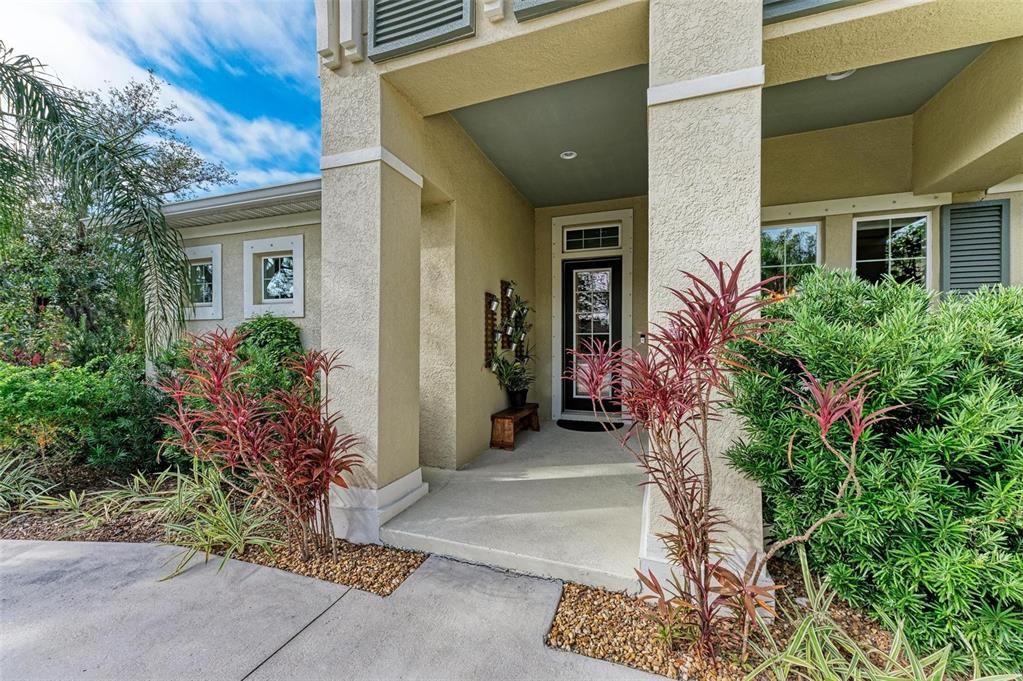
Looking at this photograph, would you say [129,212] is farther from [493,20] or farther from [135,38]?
[135,38]

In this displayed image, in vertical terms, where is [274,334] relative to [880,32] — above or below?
below

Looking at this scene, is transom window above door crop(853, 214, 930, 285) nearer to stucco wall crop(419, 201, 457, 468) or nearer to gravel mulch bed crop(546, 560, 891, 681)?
gravel mulch bed crop(546, 560, 891, 681)

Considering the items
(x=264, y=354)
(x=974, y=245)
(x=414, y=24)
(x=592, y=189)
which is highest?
(x=414, y=24)

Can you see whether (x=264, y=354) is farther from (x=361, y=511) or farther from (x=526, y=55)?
(x=526, y=55)

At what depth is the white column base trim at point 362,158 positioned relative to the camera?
281cm

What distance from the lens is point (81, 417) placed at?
3576mm

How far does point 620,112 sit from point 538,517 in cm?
363

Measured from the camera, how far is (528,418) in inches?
211

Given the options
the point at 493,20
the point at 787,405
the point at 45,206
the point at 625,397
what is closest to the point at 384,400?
the point at 625,397

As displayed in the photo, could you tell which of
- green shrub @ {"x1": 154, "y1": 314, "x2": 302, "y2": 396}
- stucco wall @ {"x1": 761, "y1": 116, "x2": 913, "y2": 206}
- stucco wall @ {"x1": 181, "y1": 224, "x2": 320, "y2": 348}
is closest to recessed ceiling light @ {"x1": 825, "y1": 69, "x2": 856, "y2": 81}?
stucco wall @ {"x1": 761, "y1": 116, "x2": 913, "y2": 206}

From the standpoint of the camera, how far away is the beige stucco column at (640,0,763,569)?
79.2 inches

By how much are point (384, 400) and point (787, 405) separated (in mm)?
2477

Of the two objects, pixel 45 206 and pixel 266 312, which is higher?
pixel 45 206

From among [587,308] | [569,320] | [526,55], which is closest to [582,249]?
[587,308]
